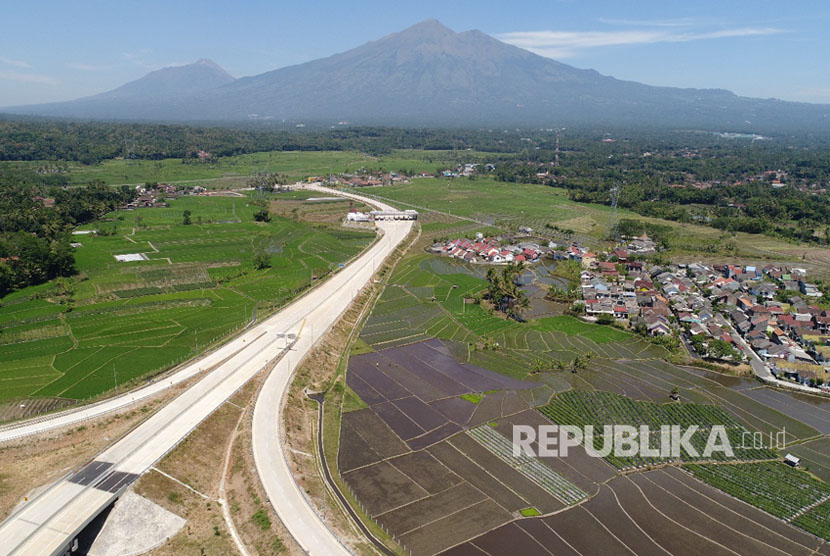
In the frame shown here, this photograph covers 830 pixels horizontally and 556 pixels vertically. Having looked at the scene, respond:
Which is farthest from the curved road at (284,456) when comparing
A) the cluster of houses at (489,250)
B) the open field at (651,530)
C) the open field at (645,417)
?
the cluster of houses at (489,250)

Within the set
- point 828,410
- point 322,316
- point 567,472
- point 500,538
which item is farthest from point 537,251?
point 500,538

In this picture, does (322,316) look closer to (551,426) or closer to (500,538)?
(551,426)

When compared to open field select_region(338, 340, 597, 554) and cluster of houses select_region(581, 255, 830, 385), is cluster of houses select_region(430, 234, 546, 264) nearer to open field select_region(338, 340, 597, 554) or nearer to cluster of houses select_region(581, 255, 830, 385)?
cluster of houses select_region(581, 255, 830, 385)

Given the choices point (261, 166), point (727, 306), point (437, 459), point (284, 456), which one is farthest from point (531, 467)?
point (261, 166)

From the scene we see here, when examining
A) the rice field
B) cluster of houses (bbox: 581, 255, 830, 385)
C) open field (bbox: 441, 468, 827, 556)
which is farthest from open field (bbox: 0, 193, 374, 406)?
cluster of houses (bbox: 581, 255, 830, 385)

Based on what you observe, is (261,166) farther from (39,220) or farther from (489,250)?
(489,250)

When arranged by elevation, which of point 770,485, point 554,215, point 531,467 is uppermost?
point 554,215

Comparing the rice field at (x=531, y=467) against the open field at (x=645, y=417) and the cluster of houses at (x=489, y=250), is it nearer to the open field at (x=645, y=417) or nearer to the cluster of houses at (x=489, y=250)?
the open field at (x=645, y=417)
